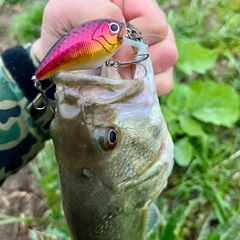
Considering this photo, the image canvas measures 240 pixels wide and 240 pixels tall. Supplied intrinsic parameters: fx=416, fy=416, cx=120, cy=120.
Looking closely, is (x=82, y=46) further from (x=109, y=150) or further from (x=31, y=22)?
(x=31, y=22)

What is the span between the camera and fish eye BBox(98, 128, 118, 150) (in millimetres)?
1148

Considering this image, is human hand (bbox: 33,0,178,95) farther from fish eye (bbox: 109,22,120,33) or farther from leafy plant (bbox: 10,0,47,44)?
leafy plant (bbox: 10,0,47,44)

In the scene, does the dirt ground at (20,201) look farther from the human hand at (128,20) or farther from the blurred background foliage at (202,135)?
the human hand at (128,20)

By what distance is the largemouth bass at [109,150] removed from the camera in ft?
3.72

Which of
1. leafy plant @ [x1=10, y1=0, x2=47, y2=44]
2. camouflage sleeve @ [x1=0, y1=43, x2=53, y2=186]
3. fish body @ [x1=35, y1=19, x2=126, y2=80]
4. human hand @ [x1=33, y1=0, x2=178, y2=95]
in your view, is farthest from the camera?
leafy plant @ [x1=10, y1=0, x2=47, y2=44]

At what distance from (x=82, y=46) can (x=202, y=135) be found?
158 cm

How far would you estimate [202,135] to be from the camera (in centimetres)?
252

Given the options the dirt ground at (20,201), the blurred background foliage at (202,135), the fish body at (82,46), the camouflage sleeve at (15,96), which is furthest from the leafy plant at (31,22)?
the fish body at (82,46)

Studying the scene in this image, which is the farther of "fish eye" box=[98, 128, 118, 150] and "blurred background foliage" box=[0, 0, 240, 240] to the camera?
"blurred background foliage" box=[0, 0, 240, 240]

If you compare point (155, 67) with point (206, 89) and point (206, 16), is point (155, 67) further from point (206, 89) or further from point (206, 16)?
point (206, 16)

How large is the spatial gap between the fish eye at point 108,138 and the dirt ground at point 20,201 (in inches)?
66.1

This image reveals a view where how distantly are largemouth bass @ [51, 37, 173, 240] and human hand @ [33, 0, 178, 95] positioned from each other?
0.98ft

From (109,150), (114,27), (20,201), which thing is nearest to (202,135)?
(20,201)

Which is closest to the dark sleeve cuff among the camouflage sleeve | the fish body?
the camouflage sleeve
